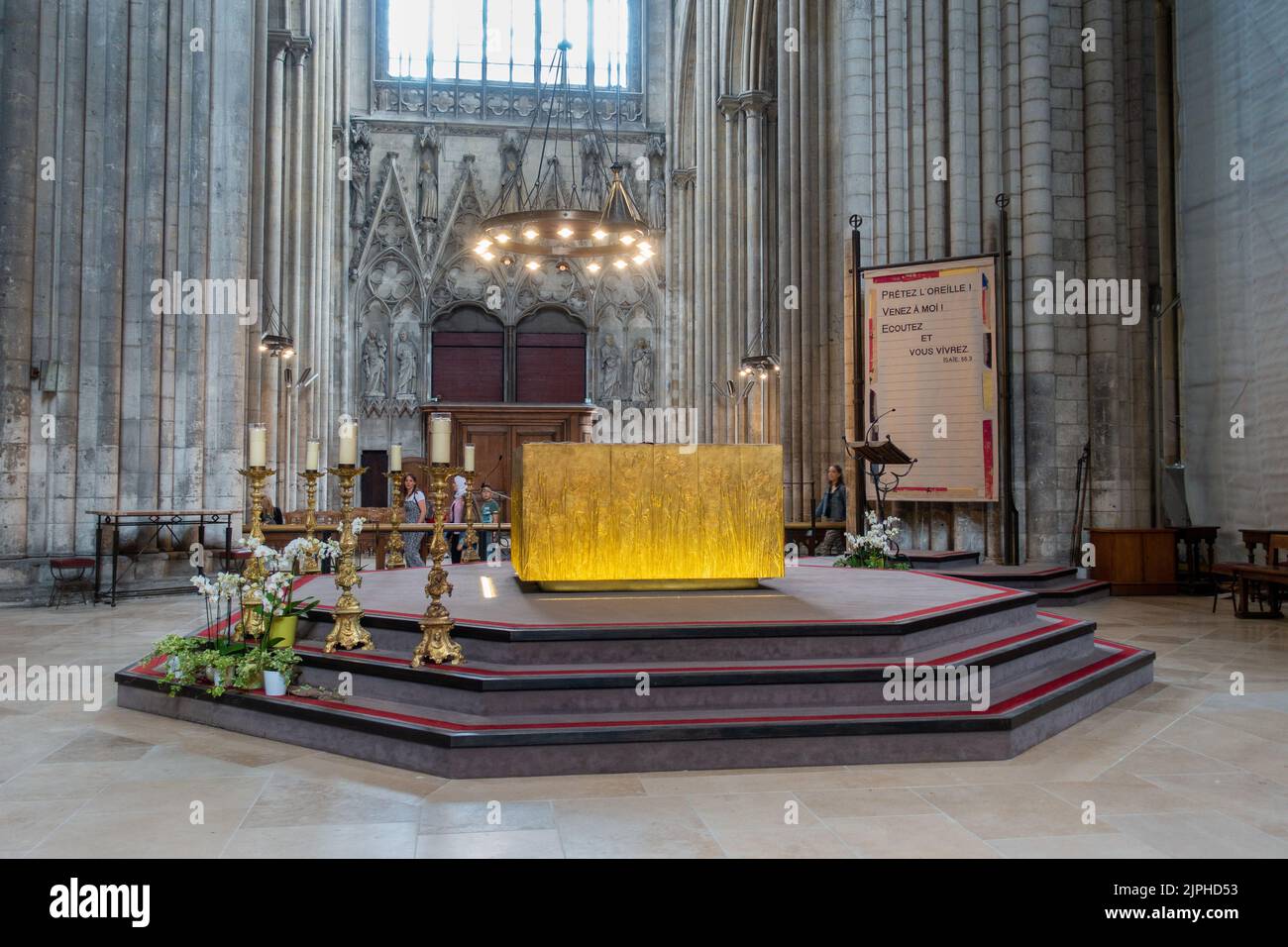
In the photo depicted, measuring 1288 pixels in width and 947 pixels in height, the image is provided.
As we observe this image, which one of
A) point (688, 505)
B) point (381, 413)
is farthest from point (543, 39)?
point (688, 505)

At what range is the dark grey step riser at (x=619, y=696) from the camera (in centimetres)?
493

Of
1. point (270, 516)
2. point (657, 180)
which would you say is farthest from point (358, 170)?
point (270, 516)

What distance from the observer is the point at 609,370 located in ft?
88.3

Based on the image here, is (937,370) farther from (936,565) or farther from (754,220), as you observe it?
(754,220)

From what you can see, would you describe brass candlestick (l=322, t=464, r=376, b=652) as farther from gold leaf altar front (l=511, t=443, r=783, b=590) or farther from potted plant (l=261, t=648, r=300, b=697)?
gold leaf altar front (l=511, t=443, r=783, b=590)

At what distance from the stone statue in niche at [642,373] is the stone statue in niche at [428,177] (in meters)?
6.38

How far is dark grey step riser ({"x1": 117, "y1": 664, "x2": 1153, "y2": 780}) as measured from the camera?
15.1 ft

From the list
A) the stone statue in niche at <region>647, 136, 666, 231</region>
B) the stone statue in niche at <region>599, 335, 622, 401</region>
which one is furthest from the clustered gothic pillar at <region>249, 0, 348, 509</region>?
the stone statue in niche at <region>647, 136, 666, 231</region>

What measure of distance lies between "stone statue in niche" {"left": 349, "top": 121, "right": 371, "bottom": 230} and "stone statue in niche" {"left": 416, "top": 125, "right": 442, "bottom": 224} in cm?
135

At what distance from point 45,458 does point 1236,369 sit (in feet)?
46.4

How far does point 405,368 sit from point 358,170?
A: 208 inches

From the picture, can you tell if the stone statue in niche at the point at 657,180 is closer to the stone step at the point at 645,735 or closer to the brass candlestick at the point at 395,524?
the brass candlestick at the point at 395,524

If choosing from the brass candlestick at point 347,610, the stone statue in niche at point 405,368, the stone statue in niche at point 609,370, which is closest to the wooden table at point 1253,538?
the brass candlestick at point 347,610

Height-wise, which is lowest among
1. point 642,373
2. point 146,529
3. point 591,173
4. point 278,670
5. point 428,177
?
point 278,670
